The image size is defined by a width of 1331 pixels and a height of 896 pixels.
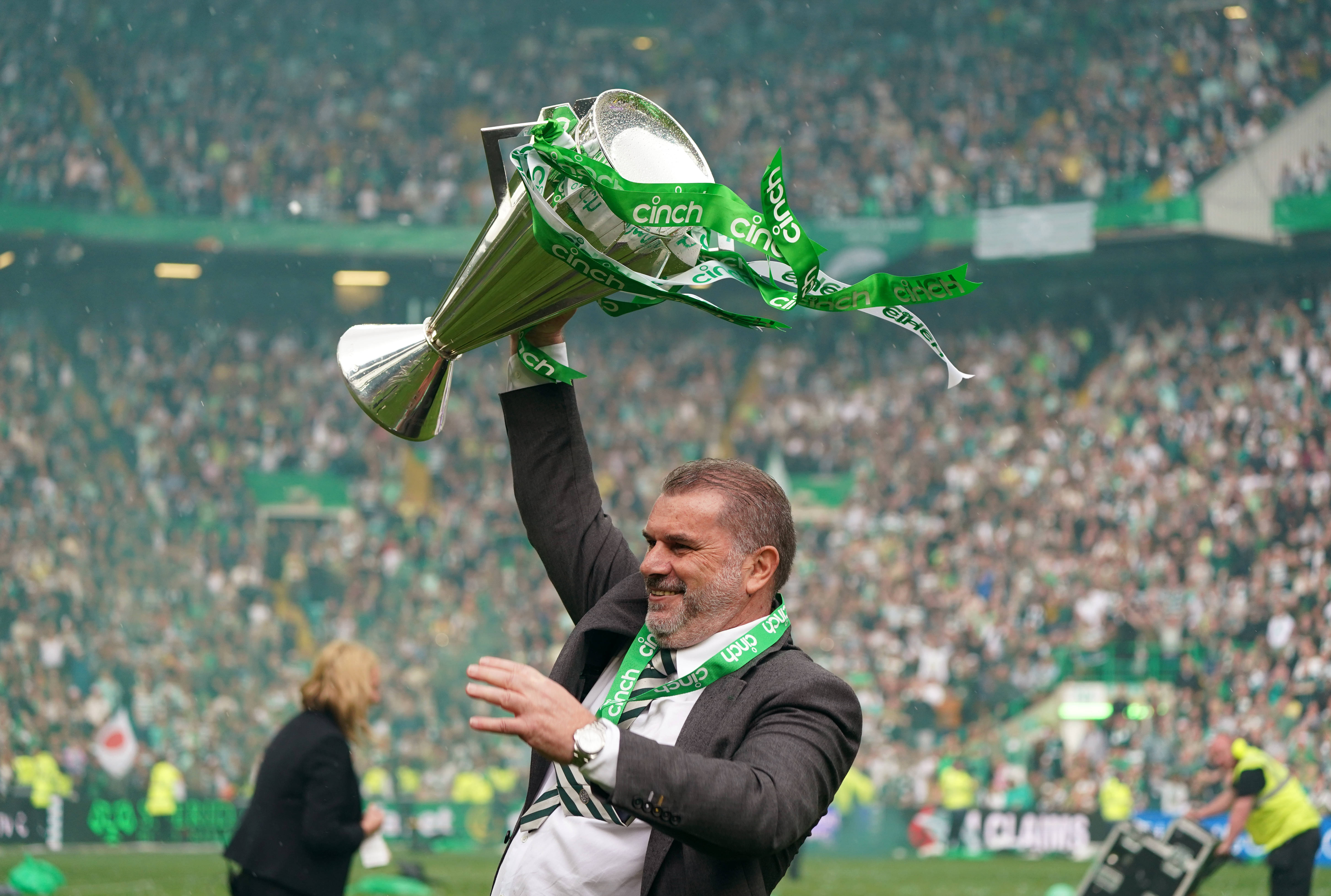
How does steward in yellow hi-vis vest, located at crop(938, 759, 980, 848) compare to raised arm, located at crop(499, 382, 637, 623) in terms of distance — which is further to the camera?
steward in yellow hi-vis vest, located at crop(938, 759, 980, 848)

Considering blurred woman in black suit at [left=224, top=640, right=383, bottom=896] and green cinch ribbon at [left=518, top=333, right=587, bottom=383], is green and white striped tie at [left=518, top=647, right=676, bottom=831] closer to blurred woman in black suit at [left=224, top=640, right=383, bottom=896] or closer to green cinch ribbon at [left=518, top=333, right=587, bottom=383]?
green cinch ribbon at [left=518, top=333, right=587, bottom=383]

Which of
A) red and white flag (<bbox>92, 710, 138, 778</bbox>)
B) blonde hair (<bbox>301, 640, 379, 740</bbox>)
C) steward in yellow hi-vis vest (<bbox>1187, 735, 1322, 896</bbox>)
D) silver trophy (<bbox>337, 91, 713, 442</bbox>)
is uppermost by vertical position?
silver trophy (<bbox>337, 91, 713, 442</bbox>)

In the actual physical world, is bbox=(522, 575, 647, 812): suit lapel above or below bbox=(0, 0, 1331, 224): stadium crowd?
→ below

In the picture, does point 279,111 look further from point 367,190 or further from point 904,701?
point 904,701

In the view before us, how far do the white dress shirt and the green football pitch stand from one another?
862 cm

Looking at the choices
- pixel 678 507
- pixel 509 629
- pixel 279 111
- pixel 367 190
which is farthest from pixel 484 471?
pixel 678 507

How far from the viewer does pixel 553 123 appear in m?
1.89

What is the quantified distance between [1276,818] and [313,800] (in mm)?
5721

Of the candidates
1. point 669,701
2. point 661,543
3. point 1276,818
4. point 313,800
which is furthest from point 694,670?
point 1276,818

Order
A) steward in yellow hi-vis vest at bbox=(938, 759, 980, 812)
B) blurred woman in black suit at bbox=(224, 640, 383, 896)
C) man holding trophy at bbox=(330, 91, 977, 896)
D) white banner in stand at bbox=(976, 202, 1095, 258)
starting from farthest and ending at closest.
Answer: white banner in stand at bbox=(976, 202, 1095, 258), steward in yellow hi-vis vest at bbox=(938, 759, 980, 812), blurred woman in black suit at bbox=(224, 640, 383, 896), man holding trophy at bbox=(330, 91, 977, 896)

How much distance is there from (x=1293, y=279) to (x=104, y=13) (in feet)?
54.4

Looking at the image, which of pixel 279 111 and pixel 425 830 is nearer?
pixel 425 830

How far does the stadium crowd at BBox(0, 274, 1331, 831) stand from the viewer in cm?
1409

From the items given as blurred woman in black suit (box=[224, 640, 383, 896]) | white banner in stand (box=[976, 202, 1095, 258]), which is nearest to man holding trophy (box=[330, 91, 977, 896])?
blurred woman in black suit (box=[224, 640, 383, 896])
